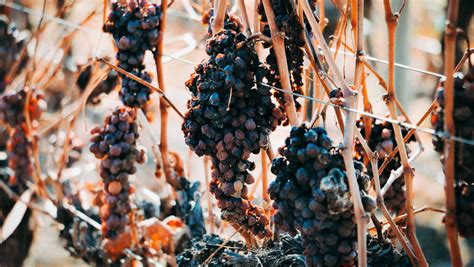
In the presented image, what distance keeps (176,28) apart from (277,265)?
192 inches

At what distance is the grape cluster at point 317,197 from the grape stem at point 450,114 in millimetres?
115

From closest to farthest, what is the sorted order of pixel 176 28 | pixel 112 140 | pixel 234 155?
pixel 234 155 < pixel 112 140 < pixel 176 28

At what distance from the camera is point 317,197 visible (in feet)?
3.20

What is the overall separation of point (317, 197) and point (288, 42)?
320mm

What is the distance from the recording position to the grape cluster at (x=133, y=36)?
1507 millimetres

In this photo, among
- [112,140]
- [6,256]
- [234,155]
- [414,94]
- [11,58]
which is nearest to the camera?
[234,155]

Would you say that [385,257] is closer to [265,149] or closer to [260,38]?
[265,149]

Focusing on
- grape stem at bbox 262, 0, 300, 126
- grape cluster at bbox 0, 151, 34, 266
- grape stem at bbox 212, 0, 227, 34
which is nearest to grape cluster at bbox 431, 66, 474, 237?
grape stem at bbox 262, 0, 300, 126

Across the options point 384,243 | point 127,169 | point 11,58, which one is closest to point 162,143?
point 127,169

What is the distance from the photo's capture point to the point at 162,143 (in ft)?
5.57

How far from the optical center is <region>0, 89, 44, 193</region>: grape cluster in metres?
2.10

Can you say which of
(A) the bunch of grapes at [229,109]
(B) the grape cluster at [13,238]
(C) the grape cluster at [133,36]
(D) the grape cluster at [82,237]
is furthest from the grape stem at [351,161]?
(B) the grape cluster at [13,238]

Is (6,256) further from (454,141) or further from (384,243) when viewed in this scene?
(454,141)

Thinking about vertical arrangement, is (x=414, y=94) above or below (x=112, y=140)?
above
